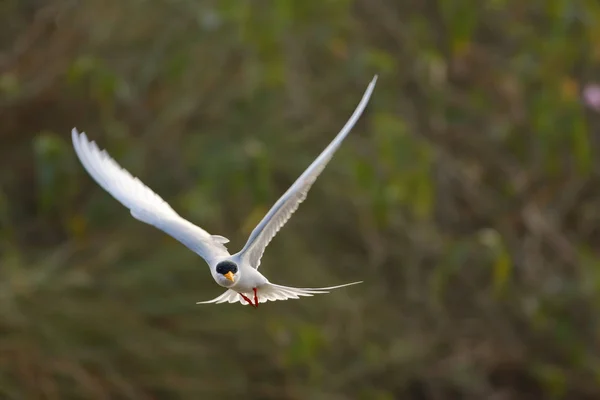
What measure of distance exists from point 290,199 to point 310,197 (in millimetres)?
3311

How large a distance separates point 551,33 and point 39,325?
3.60 meters

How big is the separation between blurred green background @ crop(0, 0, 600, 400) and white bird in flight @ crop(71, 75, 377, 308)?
1456mm

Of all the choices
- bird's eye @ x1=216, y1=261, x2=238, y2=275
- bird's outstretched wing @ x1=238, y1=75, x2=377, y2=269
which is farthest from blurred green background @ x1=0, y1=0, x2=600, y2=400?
bird's eye @ x1=216, y1=261, x2=238, y2=275

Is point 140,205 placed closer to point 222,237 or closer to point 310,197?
point 222,237

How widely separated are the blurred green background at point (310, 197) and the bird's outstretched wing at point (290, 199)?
6.09 ft

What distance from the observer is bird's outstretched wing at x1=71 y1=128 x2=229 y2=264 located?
3.27 meters

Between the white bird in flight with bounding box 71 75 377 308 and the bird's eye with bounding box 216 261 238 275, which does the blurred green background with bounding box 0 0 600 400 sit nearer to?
the white bird in flight with bounding box 71 75 377 308

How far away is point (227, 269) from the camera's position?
2.96m

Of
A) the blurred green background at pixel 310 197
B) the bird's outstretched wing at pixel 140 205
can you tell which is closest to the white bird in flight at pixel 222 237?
the bird's outstretched wing at pixel 140 205

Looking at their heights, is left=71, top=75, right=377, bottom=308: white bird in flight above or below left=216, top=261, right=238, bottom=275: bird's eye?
above

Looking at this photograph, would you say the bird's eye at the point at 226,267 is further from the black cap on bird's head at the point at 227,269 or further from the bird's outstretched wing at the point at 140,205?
the bird's outstretched wing at the point at 140,205

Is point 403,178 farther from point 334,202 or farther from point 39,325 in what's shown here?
point 39,325

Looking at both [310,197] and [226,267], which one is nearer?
[226,267]

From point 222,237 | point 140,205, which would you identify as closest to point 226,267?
point 222,237
